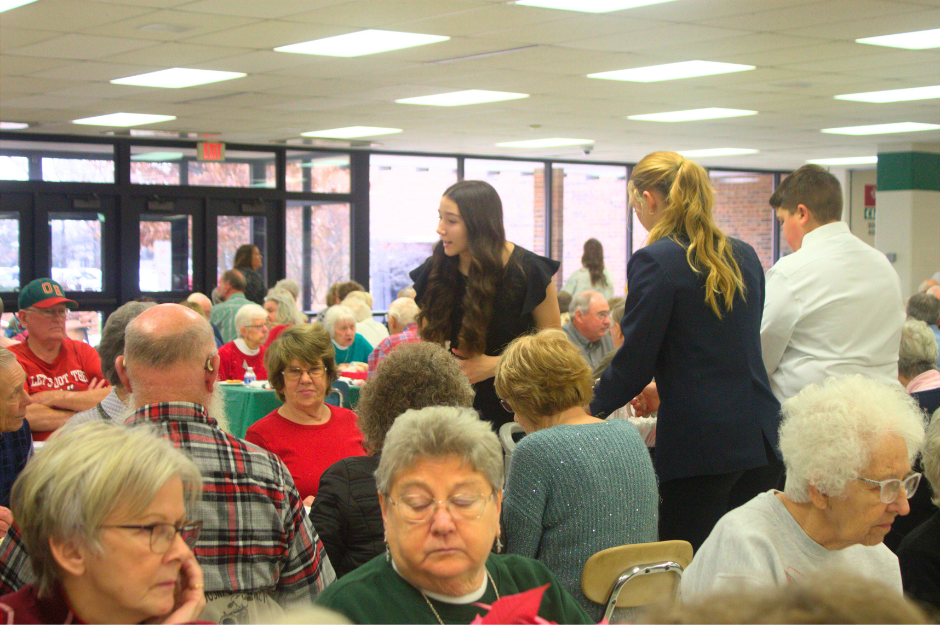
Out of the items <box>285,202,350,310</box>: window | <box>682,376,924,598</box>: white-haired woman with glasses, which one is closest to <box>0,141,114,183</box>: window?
<box>285,202,350,310</box>: window

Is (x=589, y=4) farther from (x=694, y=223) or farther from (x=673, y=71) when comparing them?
(x=694, y=223)

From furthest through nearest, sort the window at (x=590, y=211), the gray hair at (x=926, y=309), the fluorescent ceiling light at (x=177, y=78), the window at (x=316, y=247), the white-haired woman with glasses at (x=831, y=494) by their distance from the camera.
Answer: the window at (x=590, y=211) → the window at (x=316, y=247) → the fluorescent ceiling light at (x=177, y=78) → the gray hair at (x=926, y=309) → the white-haired woman with glasses at (x=831, y=494)

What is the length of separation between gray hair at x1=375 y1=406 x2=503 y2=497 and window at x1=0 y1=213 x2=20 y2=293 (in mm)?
10753

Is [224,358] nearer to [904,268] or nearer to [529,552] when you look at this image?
[529,552]

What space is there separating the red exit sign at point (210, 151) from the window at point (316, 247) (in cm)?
129

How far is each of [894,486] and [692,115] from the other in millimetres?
8480

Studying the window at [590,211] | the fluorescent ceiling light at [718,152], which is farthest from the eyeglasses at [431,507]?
the window at [590,211]

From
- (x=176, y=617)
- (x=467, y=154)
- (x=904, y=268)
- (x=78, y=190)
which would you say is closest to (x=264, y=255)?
(x=78, y=190)

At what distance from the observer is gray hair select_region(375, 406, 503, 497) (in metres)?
1.78

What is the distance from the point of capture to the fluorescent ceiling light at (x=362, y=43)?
596 cm

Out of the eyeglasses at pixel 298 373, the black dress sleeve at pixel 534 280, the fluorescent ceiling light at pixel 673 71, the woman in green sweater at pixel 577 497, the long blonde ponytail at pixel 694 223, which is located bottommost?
the woman in green sweater at pixel 577 497

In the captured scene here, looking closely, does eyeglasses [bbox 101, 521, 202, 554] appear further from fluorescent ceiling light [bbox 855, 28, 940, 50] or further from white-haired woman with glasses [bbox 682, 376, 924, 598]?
fluorescent ceiling light [bbox 855, 28, 940, 50]

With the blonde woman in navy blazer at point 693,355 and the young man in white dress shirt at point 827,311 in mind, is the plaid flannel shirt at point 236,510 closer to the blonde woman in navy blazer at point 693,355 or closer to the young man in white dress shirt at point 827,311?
the blonde woman in navy blazer at point 693,355

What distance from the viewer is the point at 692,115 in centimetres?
995
